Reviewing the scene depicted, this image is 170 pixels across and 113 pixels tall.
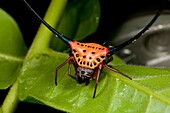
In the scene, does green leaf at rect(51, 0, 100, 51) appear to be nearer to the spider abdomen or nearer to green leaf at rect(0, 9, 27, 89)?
green leaf at rect(0, 9, 27, 89)

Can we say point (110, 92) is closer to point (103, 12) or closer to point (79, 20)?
point (79, 20)

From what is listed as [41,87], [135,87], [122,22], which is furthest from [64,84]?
[122,22]

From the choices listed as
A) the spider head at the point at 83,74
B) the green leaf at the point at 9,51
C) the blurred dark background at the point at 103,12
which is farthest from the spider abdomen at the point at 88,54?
the blurred dark background at the point at 103,12

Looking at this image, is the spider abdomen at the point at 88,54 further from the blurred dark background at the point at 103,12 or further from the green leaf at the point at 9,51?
the blurred dark background at the point at 103,12

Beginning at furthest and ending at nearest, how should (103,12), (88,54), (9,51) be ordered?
1. (103,12)
2. (9,51)
3. (88,54)

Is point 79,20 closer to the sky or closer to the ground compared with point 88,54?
closer to the ground

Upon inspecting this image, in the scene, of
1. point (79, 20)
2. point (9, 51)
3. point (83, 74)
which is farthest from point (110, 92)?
point (79, 20)
